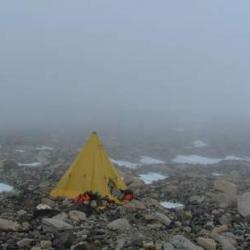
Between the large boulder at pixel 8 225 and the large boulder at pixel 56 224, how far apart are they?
462 mm

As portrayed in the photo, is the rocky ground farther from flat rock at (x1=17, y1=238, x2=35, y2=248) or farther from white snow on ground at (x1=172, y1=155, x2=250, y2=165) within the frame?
white snow on ground at (x1=172, y1=155, x2=250, y2=165)

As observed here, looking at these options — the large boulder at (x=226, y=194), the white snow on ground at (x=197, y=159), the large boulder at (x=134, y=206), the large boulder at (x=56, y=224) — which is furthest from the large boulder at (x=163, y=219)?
Answer: the white snow on ground at (x=197, y=159)

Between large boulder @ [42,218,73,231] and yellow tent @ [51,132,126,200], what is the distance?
2808mm

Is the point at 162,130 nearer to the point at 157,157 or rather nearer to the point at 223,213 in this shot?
the point at 157,157

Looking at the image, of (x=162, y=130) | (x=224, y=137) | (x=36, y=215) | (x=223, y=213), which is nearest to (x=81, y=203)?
(x=36, y=215)

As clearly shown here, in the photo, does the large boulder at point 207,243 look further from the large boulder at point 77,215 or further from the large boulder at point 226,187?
the large boulder at point 226,187

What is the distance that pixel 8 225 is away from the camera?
9570mm

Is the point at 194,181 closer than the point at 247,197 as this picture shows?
No

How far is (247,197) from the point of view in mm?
12359

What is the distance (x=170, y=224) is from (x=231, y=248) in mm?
1604

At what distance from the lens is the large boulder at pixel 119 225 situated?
984 centimetres

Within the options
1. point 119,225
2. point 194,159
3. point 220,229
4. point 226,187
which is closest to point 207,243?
point 220,229

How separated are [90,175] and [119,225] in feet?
9.55

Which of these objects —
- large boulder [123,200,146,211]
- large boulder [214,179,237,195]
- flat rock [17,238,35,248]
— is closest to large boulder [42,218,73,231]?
flat rock [17,238,35,248]
